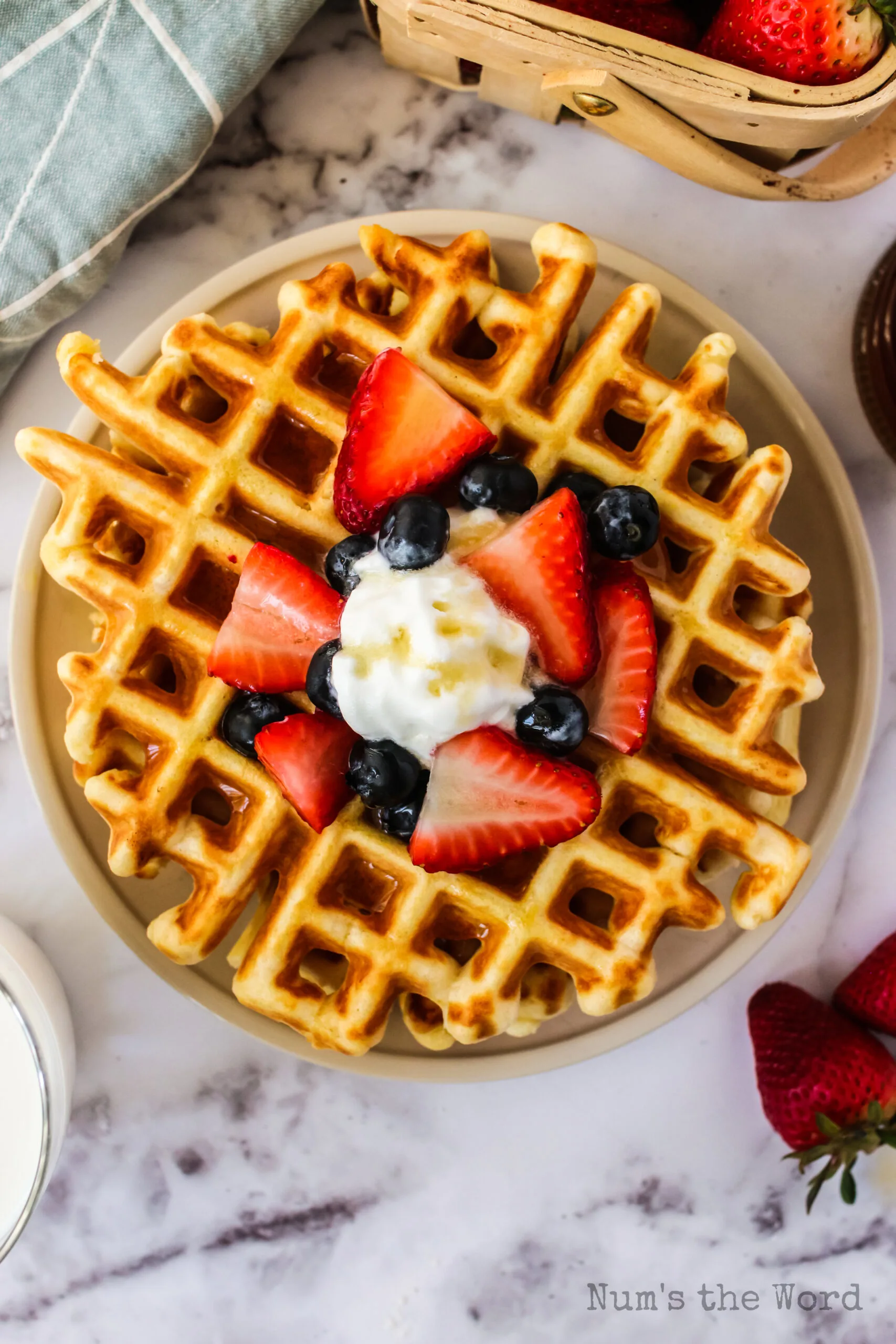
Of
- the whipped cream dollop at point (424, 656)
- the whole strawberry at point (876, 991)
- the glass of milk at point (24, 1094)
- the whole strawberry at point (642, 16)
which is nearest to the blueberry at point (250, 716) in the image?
the whipped cream dollop at point (424, 656)

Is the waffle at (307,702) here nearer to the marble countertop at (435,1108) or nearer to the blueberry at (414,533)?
the blueberry at (414,533)

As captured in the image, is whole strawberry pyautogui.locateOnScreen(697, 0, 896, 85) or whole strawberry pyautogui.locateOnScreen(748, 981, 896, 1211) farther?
whole strawberry pyautogui.locateOnScreen(748, 981, 896, 1211)

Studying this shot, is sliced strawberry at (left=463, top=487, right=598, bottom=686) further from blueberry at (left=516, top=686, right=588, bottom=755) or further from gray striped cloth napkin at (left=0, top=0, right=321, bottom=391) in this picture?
gray striped cloth napkin at (left=0, top=0, right=321, bottom=391)

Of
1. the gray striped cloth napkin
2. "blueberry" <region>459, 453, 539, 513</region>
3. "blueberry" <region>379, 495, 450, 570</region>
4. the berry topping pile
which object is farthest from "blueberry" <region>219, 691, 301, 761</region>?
the gray striped cloth napkin

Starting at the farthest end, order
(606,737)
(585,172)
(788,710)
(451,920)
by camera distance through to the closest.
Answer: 1. (585,172)
2. (788,710)
3. (451,920)
4. (606,737)

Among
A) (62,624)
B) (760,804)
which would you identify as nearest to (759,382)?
(760,804)

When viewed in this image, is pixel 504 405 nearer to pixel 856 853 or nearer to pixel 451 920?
pixel 451 920

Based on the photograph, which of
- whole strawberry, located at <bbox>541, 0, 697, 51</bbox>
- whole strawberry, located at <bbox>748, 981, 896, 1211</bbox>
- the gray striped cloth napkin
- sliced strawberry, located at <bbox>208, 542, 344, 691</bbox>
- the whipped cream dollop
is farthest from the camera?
whole strawberry, located at <bbox>748, 981, 896, 1211</bbox>
